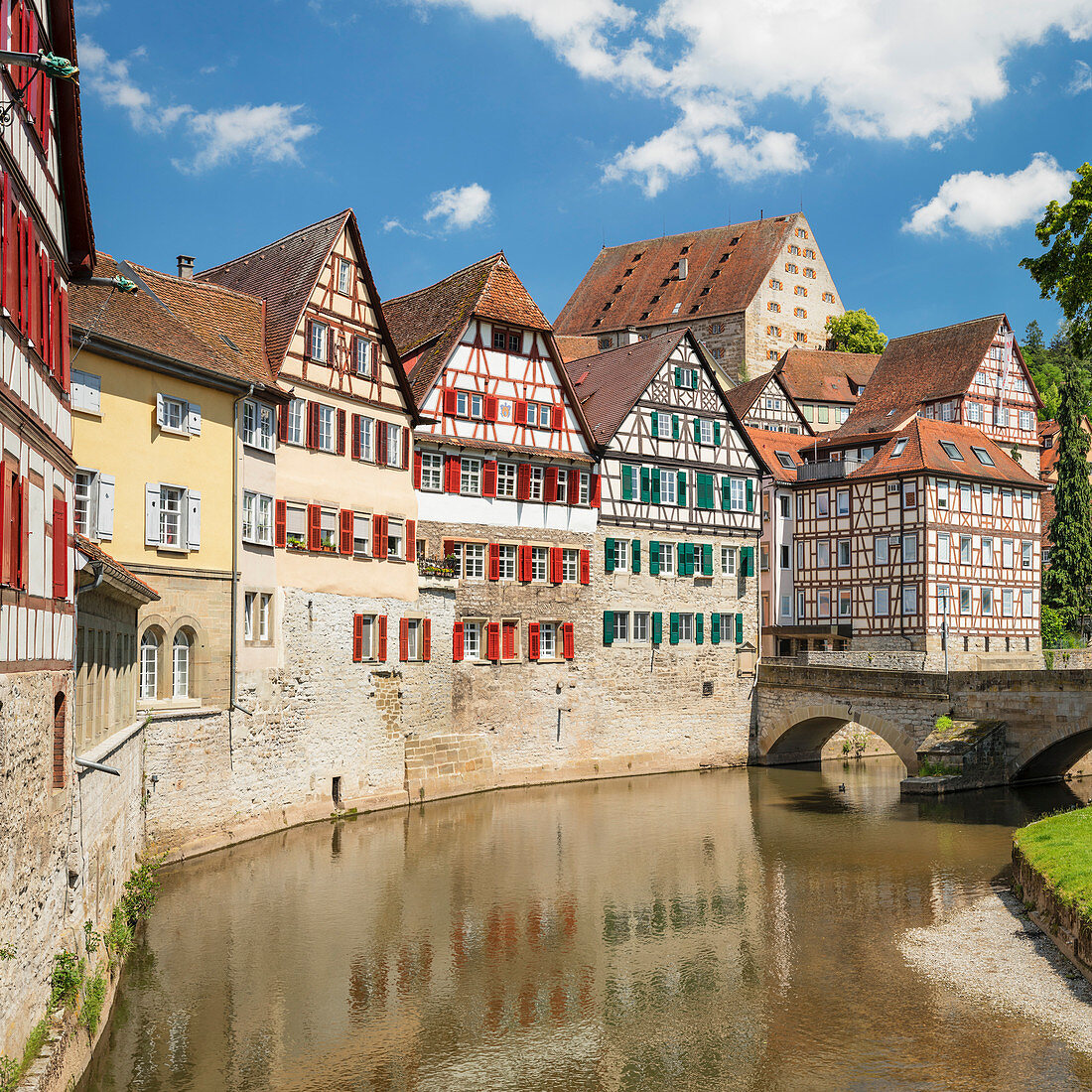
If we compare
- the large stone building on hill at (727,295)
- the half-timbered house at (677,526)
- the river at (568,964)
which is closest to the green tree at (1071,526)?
the half-timbered house at (677,526)

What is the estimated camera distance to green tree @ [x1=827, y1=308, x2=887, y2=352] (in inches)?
3142

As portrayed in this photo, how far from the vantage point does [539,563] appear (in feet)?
118

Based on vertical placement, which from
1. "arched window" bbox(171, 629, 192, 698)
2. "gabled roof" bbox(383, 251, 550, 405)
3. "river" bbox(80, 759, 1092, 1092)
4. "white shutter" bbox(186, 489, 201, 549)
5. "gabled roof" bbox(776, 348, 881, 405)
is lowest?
"river" bbox(80, 759, 1092, 1092)

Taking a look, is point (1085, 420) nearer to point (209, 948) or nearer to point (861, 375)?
point (861, 375)

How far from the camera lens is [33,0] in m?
12.5

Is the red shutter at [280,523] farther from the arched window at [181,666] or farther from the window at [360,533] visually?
→ the arched window at [181,666]

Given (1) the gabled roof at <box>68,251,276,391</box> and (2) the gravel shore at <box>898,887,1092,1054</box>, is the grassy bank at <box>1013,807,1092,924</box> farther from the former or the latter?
(1) the gabled roof at <box>68,251,276,391</box>

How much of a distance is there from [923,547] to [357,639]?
993 inches

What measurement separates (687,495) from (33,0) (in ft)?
97.9

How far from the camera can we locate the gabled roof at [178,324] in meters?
21.6

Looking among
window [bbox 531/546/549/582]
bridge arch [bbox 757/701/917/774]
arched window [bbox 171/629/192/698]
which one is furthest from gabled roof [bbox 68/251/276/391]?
bridge arch [bbox 757/701/917/774]

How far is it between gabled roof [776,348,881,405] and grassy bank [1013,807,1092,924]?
4340 centimetres

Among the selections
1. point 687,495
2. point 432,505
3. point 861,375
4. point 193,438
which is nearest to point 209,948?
point 193,438

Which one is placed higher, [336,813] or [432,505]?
[432,505]
